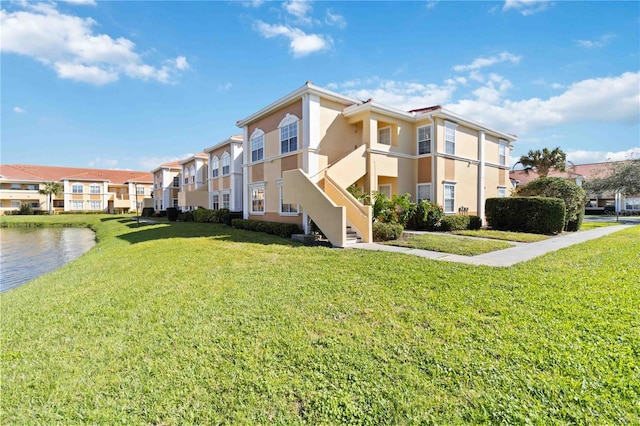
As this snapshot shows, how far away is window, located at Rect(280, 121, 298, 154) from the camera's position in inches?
663

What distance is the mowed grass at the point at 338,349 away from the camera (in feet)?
10.3

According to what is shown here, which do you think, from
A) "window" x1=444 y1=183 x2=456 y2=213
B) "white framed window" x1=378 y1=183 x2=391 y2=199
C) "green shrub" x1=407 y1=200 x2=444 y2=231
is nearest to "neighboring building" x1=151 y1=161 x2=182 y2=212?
"white framed window" x1=378 y1=183 x2=391 y2=199

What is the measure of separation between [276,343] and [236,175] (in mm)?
23614

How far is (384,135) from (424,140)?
2.56 m

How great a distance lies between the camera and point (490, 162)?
22.8m

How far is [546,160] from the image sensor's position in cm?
3572

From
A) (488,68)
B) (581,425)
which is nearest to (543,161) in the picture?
(488,68)

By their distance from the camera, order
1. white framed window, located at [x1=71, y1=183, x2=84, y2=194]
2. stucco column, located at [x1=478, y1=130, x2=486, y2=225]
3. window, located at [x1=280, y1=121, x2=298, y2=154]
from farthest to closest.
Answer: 1. white framed window, located at [x1=71, y1=183, x2=84, y2=194]
2. stucco column, located at [x1=478, y1=130, x2=486, y2=225]
3. window, located at [x1=280, y1=121, x2=298, y2=154]

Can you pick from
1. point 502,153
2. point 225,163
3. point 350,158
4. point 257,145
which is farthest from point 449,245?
point 225,163

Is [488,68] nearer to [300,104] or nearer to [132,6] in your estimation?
[300,104]

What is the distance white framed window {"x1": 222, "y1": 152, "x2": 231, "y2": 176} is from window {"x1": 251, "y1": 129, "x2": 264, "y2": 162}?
7526 millimetres

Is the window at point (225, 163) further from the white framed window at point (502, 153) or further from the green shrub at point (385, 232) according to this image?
the white framed window at point (502, 153)

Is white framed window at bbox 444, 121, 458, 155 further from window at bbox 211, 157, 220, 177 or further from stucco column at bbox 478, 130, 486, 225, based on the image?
window at bbox 211, 157, 220, 177

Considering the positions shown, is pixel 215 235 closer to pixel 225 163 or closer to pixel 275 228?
pixel 275 228
